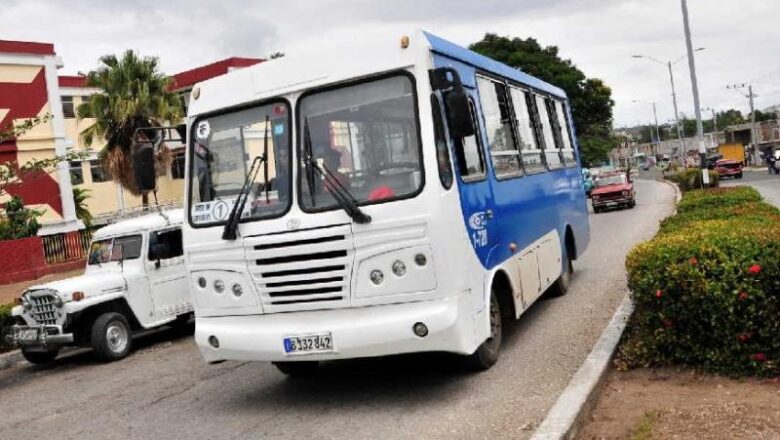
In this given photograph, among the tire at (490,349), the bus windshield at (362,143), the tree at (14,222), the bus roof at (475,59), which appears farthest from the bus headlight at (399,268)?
the tree at (14,222)

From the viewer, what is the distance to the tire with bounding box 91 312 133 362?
10242 millimetres

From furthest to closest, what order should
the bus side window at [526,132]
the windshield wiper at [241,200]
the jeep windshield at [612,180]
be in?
the jeep windshield at [612,180] → the bus side window at [526,132] → the windshield wiper at [241,200]

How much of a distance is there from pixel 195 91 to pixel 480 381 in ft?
11.6

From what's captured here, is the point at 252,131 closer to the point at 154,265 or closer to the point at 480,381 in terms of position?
the point at 480,381

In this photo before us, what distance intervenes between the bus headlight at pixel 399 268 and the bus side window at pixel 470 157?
0.95 metres

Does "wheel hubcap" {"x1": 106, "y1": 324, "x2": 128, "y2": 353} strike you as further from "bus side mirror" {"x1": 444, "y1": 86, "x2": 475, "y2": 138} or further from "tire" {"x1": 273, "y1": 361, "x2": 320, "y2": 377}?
"bus side mirror" {"x1": 444, "y1": 86, "x2": 475, "y2": 138}

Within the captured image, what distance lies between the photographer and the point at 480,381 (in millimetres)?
6453

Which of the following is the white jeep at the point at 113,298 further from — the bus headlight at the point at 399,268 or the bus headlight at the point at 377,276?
the bus headlight at the point at 399,268

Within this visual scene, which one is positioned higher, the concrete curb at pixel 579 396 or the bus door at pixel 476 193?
the bus door at pixel 476 193

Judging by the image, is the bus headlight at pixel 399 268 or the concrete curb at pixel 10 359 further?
the concrete curb at pixel 10 359

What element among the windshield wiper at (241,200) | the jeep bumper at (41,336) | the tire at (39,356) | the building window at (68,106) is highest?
the building window at (68,106)

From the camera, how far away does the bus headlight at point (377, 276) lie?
18.7 feet

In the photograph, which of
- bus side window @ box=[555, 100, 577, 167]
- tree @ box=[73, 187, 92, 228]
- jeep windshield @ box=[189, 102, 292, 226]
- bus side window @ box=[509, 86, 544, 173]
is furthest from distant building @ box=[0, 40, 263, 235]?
jeep windshield @ box=[189, 102, 292, 226]

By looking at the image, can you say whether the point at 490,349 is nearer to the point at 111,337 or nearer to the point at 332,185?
the point at 332,185
